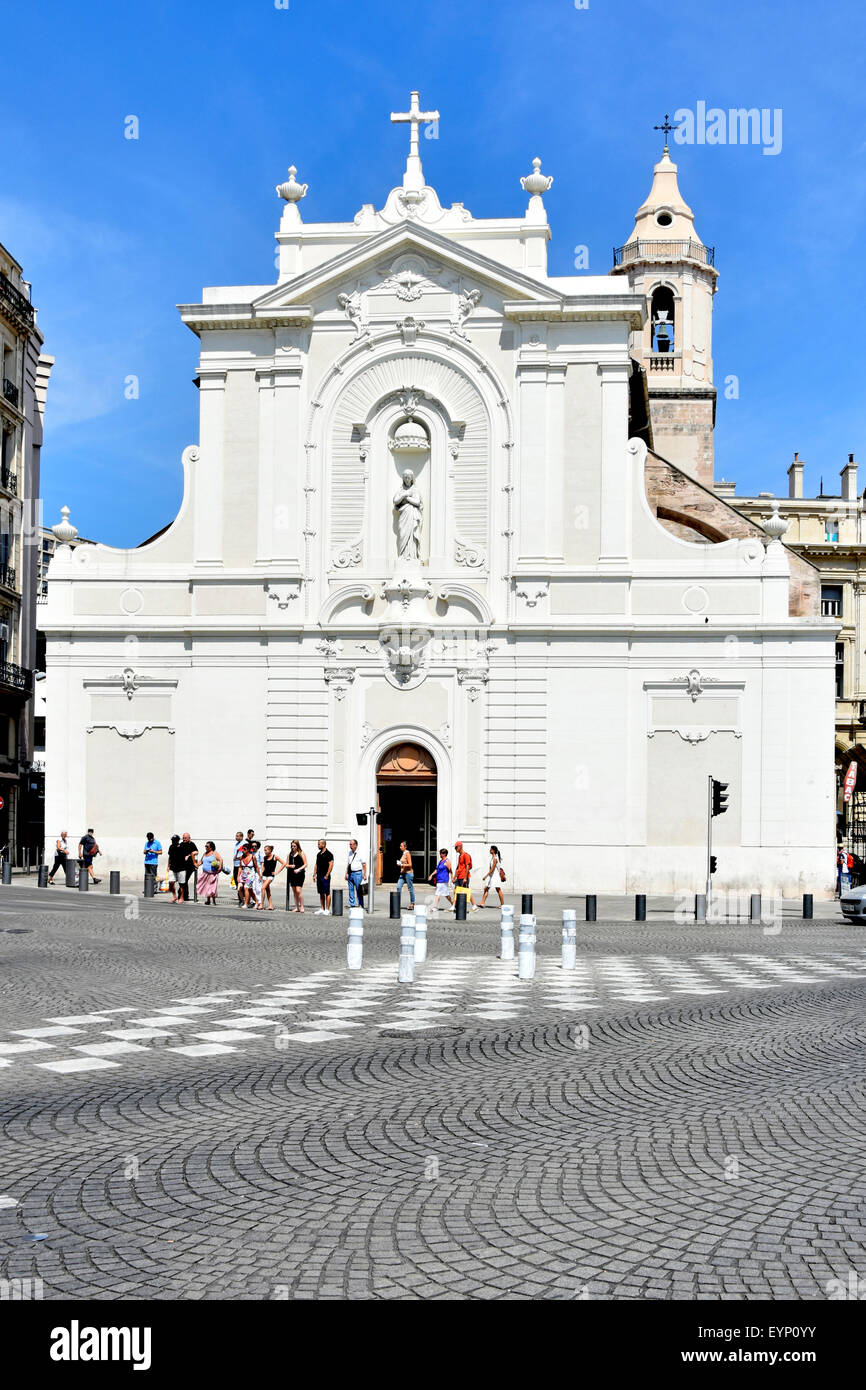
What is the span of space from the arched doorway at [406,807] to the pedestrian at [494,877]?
90.7 inches

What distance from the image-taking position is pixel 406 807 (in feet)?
114

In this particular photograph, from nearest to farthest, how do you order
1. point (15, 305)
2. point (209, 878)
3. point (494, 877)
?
point (209, 878) → point (494, 877) → point (15, 305)

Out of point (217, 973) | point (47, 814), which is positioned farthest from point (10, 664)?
point (217, 973)

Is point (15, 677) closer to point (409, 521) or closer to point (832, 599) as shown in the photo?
point (409, 521)

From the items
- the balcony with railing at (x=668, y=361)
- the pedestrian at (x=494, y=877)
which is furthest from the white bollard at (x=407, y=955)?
the balcony with railing at (x=668, y=361)

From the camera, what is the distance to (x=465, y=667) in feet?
112

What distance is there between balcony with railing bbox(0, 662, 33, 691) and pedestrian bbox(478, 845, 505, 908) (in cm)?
1987

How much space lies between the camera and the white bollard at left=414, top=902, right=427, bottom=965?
658 inches

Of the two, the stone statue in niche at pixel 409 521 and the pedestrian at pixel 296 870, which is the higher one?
the stone statue in niche at pixel 409 521

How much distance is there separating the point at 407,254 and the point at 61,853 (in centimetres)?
1770

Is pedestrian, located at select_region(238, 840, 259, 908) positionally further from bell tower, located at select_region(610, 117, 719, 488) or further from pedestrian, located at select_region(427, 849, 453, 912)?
bell tower, located at select_region(610, 117, 719, 488)

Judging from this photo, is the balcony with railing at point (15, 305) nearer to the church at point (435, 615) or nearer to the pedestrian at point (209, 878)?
the church at point (435, 615)

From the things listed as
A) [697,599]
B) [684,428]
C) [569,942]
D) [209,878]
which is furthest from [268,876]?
[684,428]

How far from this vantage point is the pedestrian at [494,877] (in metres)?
30.5
